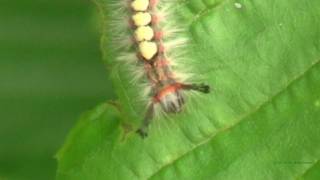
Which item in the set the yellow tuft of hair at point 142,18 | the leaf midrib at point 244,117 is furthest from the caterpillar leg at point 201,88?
the yellow tuft of hair at point 142,18

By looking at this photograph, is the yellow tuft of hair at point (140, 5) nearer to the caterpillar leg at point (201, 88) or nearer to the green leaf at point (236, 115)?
the green leaf at point (236, 115)

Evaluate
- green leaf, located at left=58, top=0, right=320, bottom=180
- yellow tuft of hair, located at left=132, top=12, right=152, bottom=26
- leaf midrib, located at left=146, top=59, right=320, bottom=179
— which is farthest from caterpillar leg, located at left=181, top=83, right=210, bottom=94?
yellow tuft of hair, located at left=132, top=12, right=152, bottom=26

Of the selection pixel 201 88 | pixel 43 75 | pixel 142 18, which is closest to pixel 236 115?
pixel 201 88

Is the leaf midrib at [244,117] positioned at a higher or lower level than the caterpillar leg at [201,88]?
lower

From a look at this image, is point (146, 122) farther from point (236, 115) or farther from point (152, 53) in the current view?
point (236, 115)

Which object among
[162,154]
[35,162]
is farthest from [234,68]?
[35,162]

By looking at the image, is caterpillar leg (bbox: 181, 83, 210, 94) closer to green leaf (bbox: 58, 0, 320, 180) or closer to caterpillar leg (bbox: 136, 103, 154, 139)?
green leaf (bbox: 58, 0, 320, 180)
